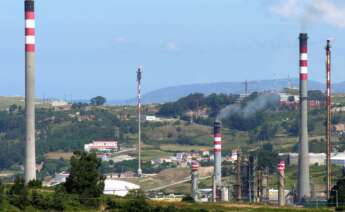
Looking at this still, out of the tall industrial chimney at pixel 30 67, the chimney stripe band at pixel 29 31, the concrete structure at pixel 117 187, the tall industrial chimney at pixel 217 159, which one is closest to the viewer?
the tall industrial chimney at pixel 30 67

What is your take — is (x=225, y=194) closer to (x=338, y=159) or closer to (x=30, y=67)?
(x=30, y=67)

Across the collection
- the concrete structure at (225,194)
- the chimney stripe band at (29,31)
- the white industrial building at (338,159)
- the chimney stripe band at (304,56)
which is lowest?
the concrete structure at (225,194)

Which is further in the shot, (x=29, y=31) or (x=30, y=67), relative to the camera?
(x=30, y=67)

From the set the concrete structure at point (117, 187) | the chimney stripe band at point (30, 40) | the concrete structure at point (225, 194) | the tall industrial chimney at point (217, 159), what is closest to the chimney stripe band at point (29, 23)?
the chimney stripe band at point (30, 40)

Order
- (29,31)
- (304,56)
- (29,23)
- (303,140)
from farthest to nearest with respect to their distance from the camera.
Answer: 1. (304,56)
2. (303,140)
3. (29,23)
4. (29,31)

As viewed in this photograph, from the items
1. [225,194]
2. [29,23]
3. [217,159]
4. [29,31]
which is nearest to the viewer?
[29,31]

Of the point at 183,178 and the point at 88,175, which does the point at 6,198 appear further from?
the point at 183,178

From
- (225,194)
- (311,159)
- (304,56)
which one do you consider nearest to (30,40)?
(304,56)

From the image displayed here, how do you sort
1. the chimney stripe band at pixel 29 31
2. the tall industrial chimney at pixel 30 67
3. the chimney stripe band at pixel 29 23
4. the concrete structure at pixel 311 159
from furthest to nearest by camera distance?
1. the concrete structure at pixel 311 159
2. the chimney stripe band at pixel 29 23
3. the chimney stripe band at pixel 29 31
4. the tall industrial chimney at pixel 30 67

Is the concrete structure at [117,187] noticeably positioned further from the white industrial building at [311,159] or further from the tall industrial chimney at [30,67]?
the white industrial building at [311,159]

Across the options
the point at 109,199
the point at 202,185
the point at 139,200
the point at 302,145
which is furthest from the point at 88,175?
the point at 202,185

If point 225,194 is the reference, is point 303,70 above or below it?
above

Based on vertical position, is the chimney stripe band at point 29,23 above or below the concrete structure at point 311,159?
above

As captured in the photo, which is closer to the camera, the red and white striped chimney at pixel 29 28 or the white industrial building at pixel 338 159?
the red and white striped chimney at pixel 29 28
